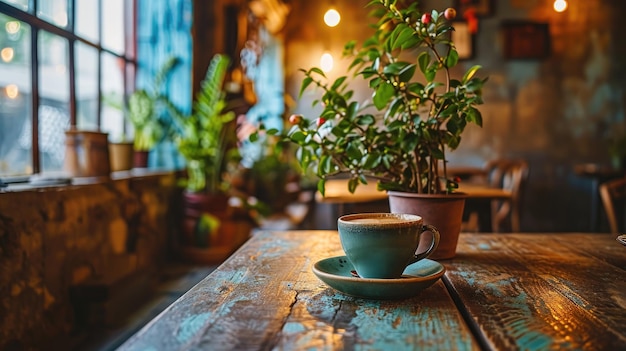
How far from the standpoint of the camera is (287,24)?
19.2 ft

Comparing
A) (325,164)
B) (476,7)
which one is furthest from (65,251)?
(476,7)

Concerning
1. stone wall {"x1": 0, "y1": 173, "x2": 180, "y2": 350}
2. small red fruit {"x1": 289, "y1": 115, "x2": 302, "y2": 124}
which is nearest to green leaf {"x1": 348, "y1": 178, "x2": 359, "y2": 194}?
small red fruit {"x1": 289, "y1": 115, "x2": 302, "y2": 124}

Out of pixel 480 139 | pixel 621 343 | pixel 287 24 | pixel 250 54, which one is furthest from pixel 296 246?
pixel 287 24

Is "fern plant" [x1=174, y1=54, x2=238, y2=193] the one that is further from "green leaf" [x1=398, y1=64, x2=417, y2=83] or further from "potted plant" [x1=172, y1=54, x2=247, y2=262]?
"green leaf" [x1=398, y1=64, x2=417, y2=83]

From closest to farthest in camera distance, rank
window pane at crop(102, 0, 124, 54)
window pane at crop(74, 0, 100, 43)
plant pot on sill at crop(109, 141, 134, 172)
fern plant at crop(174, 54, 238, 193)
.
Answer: window pane at crop(74, 0, 100, 43)
plant pot on sill at crop(109, 141, 134, 172)
window pane at crop(102, 0, 124, 54)
fern plant at crop(174, 54, 238, 193)

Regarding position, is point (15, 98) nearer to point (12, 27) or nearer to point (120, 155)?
point (12, 27)

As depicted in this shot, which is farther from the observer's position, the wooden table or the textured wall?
the textured wall

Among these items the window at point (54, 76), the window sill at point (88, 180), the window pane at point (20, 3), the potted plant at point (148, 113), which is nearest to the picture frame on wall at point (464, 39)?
the potted plant at point (148, 113)

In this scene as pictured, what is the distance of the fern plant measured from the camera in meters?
3.72

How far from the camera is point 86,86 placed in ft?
10.3

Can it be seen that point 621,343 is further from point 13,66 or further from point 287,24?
point 287,24

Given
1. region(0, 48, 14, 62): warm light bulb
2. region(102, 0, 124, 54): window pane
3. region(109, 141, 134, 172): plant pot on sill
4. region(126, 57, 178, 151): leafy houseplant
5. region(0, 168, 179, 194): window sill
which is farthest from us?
region(126, 57, 178, 151): leafy houseplant

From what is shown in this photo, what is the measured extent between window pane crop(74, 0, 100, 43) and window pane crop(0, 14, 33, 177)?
558mm

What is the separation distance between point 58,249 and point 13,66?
0.81 meters
